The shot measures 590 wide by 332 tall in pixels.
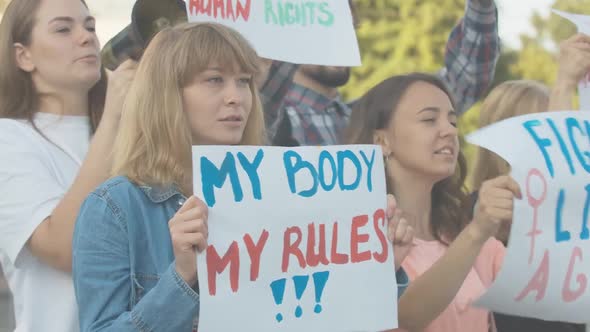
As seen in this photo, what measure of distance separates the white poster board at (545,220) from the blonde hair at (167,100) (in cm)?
61

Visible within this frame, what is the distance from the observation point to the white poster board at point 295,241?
260 centimetres

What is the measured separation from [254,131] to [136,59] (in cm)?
52

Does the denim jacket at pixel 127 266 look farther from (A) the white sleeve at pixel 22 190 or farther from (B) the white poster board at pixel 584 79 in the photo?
(B) the white poster board at pixel 584 79

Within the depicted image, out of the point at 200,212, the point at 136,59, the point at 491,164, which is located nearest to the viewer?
the point at 200,212

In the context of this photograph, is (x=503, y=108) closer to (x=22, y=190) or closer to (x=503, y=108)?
(x=503, y=108)

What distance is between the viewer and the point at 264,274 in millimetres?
2695

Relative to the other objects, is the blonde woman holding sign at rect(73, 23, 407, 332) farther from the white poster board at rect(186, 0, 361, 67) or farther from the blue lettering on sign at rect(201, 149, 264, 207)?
the white poster board at rect(186, 0, 361, 67)

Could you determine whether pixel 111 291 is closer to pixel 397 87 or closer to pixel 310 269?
pixel 310 269

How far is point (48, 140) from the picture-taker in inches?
128

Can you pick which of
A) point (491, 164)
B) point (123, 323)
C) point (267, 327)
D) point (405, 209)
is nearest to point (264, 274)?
point (267, 327)

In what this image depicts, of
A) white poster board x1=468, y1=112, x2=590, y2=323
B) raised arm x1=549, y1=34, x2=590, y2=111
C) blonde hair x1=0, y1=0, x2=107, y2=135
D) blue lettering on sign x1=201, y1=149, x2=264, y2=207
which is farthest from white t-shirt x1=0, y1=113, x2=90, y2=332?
raised arm x1=549, y1=34, x2=590, y2=111

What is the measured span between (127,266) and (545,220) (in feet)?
3.26

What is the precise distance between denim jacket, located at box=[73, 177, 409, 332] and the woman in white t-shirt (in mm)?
342

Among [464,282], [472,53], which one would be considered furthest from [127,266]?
[472,53]
